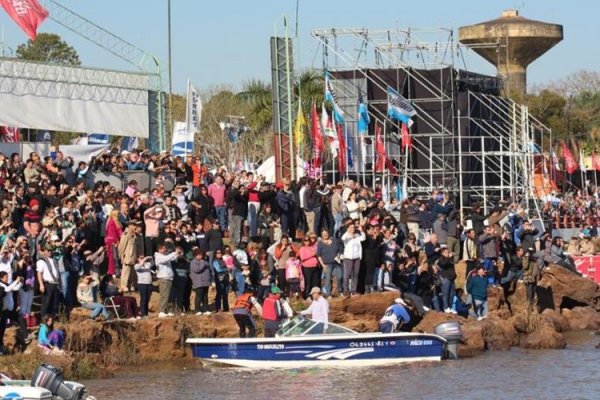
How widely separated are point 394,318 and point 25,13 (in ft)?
41.0

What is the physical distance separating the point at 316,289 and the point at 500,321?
708 centimetres

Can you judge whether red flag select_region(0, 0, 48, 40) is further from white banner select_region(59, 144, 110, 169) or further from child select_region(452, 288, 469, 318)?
child select_region(452, 288, 469, 318)

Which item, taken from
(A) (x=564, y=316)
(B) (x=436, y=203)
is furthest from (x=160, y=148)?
(A) (x=564, y=316)

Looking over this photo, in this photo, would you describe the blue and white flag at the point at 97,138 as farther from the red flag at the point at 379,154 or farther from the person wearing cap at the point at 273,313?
the person wearing cap at the point at 273,313

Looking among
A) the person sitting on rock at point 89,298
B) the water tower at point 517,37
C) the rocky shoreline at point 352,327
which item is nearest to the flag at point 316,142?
the rocky shoreline at point 352,327

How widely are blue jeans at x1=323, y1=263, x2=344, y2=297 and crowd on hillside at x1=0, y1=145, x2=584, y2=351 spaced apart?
4 cm

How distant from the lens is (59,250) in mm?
32219

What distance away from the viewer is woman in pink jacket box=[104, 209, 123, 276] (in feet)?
114

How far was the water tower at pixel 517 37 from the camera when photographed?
320 feet

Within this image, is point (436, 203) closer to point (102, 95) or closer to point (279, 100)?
point (279, 100)

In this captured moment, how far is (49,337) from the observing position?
31.2 meters

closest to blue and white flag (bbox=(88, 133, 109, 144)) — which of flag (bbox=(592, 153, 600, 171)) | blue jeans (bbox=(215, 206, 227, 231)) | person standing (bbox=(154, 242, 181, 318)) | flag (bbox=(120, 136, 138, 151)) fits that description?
flag (bbox=(120, 136, 138, 151))

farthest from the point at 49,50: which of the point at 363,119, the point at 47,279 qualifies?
the point at 47,279

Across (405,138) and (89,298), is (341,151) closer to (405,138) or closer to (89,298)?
(405,138)
